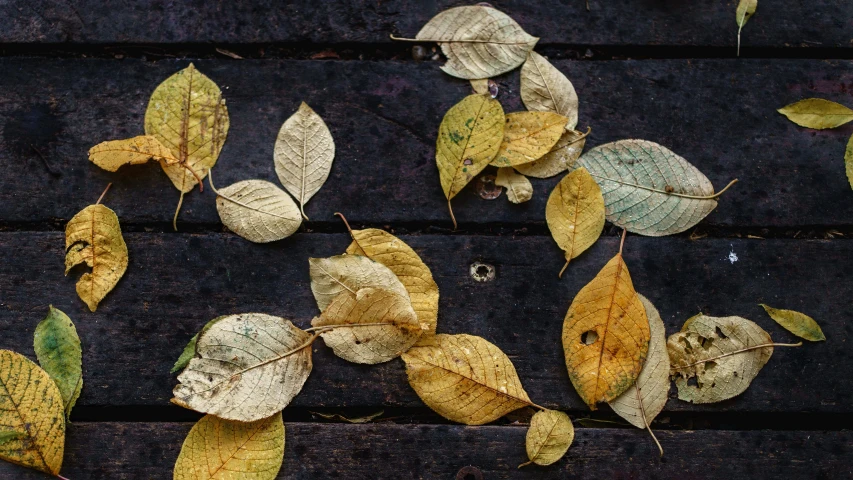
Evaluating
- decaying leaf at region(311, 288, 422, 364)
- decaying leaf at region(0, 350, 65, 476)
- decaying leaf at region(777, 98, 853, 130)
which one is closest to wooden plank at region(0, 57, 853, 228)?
decaying leaf at region(777, 98, 853, 130)

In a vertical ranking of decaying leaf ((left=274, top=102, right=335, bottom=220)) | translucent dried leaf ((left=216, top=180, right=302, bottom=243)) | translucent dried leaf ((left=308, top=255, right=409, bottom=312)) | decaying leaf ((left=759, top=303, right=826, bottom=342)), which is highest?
decaying leaf ((left=274, top=102, right=335, bottom=220))

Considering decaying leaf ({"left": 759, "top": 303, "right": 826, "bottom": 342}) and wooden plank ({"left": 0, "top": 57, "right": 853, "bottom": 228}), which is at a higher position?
wooden plank ({"left": 0, "top": 57, "right": 853, "bottom": 228})

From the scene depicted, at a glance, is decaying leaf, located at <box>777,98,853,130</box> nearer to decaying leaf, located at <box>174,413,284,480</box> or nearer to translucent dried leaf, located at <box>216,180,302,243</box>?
translucent dried leaf, located at <box>216,180,302,243</box>

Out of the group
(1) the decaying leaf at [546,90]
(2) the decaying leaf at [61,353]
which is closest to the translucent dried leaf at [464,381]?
(1) the decaying leaf at [546,90]

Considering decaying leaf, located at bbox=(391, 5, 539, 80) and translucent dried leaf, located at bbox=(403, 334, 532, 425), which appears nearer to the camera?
translucent dried leaf, located at bbox=(403, 334, 532, 425)

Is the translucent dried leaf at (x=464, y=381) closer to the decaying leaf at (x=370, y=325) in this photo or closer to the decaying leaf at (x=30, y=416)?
the decaying leaf at (x=370, y=325)

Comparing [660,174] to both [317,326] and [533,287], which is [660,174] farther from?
[317,326]

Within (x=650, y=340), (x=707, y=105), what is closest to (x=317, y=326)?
(x=650, y=340)
